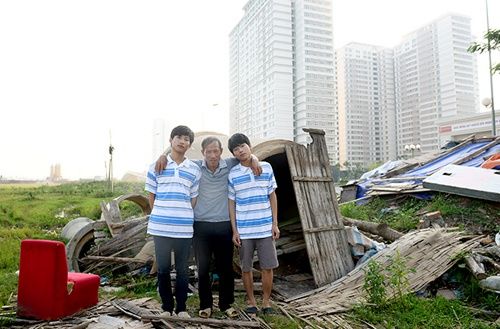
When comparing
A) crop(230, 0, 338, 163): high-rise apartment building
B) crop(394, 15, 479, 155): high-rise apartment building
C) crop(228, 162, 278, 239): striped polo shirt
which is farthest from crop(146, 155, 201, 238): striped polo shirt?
crop(394, 15, 479, 155): high-rise apartment building

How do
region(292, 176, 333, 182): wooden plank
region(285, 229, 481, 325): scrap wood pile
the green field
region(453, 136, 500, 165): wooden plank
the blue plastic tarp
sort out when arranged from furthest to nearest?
region(453, 136, 500, 165): wooden plank → the blue plastic tarp → region(292, 176, 333, 182): wooden plank → region(285, 229, 481, 325): scrap wood pile → the green field

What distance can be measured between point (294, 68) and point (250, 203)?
146ft

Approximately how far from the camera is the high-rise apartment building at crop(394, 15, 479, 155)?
5256 centimetres

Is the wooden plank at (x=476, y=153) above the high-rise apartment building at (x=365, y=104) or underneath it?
underneath

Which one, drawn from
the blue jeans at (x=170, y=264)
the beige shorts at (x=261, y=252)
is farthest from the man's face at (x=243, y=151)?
the blue jeans at (x=170, y=264)

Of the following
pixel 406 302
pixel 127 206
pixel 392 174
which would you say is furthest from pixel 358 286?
pixel 127 206

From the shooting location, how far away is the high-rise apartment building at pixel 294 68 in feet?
147

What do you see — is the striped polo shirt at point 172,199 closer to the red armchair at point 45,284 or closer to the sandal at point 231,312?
the sandal at point 231,312

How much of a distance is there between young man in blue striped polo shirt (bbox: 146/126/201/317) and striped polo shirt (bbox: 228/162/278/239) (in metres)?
0.42

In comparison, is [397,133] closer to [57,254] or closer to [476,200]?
[476,200]

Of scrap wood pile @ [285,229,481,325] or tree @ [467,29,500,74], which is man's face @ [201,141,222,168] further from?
tree @ [467,29,500,74]

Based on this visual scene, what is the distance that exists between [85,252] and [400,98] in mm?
58959

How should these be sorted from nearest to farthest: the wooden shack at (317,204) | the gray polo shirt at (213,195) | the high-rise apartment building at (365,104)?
the gray polo shirt at (213,195)
the wooden shack at (317,204)
the high-rise apartment building at (365,104)

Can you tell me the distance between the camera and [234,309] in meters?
4.11
